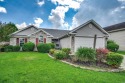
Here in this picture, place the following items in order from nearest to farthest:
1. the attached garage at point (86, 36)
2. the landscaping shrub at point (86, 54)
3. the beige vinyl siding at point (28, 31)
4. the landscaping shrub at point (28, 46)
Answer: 1. the landscaping shrub at point (86, 54)
2. the attached garage at point (86, 36)
3. the landscaping shrub at point (28, 46)
4. the beige vinyl siding at point (28, 31)

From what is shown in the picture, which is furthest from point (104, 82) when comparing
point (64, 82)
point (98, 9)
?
point (98, 9)

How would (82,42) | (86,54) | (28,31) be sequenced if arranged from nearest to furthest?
(86,54)
(82,42)
(28,31)

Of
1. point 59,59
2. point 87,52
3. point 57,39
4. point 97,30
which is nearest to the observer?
point 87,52

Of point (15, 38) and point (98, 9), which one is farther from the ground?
point (98, 9)

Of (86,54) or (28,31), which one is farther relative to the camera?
(28,31)

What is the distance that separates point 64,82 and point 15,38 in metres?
21.6

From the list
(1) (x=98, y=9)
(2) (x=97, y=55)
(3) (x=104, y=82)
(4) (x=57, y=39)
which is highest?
(1) (x=98, y=9)

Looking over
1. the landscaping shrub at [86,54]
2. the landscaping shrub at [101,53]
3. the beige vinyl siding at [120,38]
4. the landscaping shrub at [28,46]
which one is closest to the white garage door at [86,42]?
the beige vinyl siding at [120,38]

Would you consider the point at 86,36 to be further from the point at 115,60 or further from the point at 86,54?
the point at 115,60

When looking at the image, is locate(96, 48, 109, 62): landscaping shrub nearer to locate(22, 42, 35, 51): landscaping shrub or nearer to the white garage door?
the white garage door

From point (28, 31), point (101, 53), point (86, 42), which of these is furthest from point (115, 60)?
point (28, 31)

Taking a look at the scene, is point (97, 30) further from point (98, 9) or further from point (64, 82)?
point (64, 82)

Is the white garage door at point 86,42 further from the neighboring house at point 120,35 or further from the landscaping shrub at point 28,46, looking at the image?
the landscaping shrub at point 28,46

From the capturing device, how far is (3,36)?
24922 millimetres
